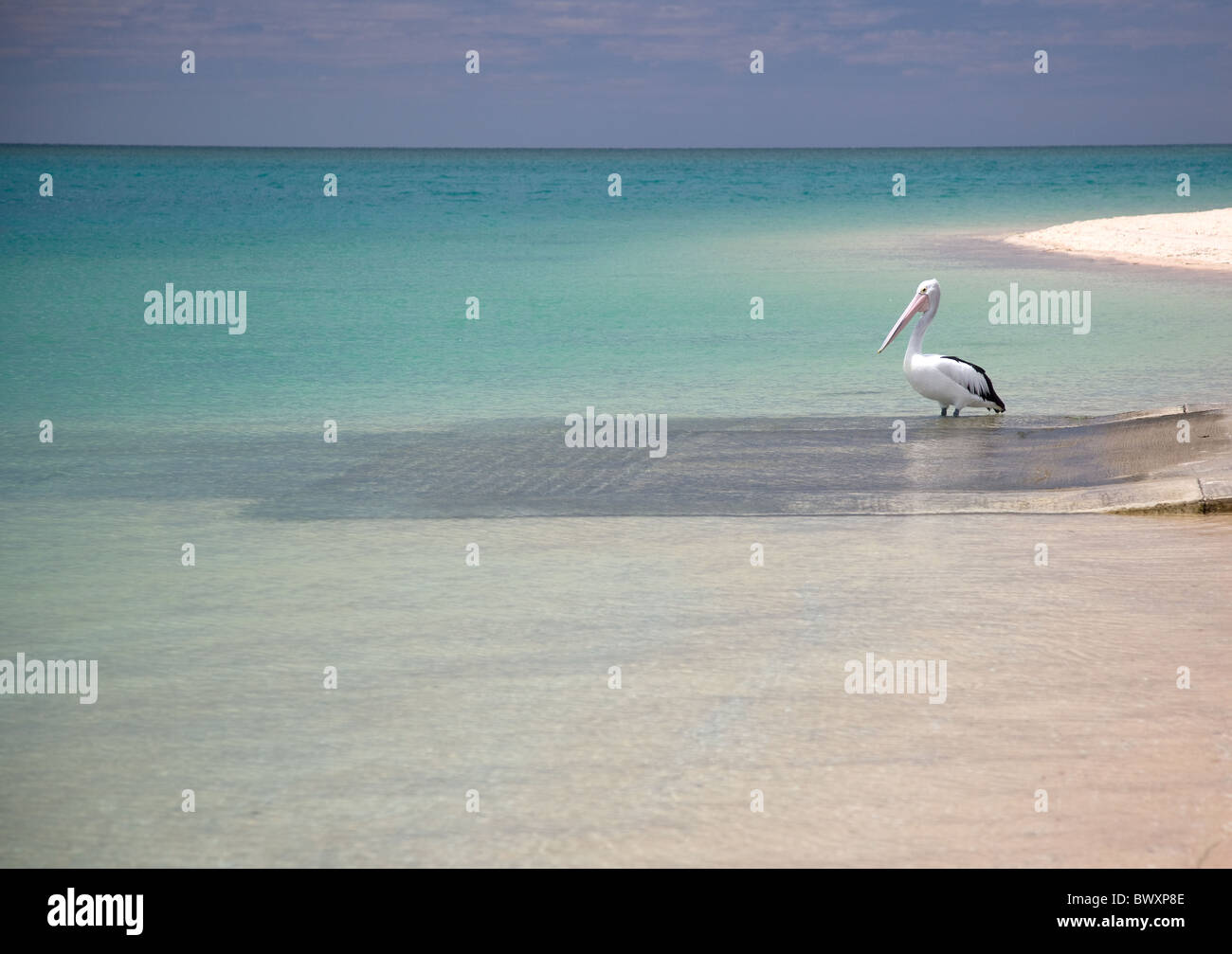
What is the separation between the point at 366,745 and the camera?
13.8 feet

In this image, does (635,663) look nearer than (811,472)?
Yes

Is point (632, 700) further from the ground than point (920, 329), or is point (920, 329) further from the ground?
point (920, 329)

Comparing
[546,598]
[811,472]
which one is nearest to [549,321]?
[811,472]

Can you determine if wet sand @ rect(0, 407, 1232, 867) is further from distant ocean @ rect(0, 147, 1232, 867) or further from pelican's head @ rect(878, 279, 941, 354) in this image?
pelican's head @ rect(878, 279, 941, 354)

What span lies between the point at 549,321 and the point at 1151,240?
1391cm

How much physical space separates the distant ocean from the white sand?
307 inches

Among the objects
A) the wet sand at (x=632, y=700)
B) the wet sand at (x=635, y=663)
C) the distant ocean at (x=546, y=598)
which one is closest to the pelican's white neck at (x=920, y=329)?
the distant ocean at (x=546, y=598)

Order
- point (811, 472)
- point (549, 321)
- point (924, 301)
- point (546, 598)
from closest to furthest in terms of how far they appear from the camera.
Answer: point (546, 598) → point (811, 472) → point (924, 301) → point (549, 321)

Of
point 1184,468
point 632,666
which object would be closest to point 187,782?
point 632,666

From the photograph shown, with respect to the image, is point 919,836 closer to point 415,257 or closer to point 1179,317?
point 1179,317

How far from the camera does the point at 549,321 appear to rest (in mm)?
16516

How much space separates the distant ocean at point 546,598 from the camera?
3783mm

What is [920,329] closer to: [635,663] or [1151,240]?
[635,663]

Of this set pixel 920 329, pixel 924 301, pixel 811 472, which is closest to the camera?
pixel 811 472
